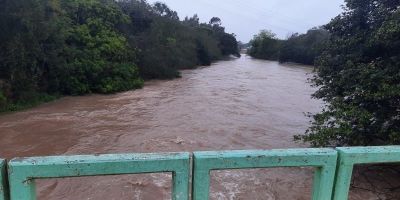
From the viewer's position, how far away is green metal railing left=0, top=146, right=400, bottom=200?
1875 mm

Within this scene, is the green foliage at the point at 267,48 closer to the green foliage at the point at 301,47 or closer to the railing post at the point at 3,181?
the green foliage at the point at 301,47

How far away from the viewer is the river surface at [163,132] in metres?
7.43

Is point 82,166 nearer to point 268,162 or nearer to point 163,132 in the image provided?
point 268,162

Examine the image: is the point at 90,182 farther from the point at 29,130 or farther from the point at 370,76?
the point at 370,76

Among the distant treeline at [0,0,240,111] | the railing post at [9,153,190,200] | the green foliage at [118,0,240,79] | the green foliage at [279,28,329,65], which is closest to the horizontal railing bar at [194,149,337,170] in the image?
the railing post at [9,153,190,200]

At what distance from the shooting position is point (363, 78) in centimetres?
768

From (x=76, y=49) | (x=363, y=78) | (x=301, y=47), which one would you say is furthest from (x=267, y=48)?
(x=363, y=78)

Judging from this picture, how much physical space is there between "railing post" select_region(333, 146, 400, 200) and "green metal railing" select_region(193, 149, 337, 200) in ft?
0.16

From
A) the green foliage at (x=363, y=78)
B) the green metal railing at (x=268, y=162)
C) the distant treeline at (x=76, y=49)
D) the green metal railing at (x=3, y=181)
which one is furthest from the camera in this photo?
the distant treeline at (x=76, y=49)

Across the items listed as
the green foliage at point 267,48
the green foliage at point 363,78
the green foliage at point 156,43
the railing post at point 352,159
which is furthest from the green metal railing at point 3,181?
the green foliage at point 267,48

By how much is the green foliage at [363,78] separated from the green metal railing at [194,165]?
5380 mm

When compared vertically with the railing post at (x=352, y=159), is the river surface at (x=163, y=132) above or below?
below

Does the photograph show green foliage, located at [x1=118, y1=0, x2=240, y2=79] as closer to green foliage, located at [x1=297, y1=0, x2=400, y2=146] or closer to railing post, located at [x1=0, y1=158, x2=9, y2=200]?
green foliage, located at [x1=297, y1=0, x2=400, y2=146]

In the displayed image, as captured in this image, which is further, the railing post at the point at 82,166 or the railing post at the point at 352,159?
the railing post at the point at 352,159
